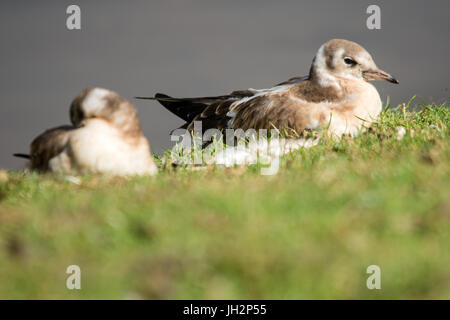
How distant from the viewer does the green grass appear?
3.24m

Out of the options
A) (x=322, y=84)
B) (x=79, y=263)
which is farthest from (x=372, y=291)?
(x=322, y=84)

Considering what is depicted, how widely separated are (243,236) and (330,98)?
15.6ft

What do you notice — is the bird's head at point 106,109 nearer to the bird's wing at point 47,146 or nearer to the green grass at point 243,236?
the bird's wing at point 47,146

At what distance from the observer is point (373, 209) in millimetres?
4117

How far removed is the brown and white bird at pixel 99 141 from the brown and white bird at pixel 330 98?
2.78 metres

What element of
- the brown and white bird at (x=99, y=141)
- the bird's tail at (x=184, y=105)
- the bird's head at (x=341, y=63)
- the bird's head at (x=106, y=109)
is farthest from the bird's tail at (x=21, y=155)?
the bird's head at (x=341, y=63)

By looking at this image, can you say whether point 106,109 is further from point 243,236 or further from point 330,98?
point 330,98

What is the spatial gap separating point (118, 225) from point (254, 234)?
1.12 m

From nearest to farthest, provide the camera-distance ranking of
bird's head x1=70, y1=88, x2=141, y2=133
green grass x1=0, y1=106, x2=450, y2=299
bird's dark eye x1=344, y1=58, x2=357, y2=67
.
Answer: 1. green grass x1=0, y1=106, x2=450, y2=299
2. bird's head x1=70, y1=88, x2=141, y2=133
3. bird's dark eye x1=344, y1=58, x2=357, y2=67

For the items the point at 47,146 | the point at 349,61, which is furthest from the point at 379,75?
the point at 47,146

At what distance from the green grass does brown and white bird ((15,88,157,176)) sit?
1.16 ft

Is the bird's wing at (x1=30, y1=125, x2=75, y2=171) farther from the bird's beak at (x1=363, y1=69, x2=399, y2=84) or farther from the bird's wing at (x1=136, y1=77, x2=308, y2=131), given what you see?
the bird's beak at (x1=363, y1=69, x2=399, y2=84)

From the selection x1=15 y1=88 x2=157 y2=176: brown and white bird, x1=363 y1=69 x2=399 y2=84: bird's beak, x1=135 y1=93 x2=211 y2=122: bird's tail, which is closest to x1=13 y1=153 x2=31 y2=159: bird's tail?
x1=15 y1=88 x2=157 y2=176: brown and white bird
